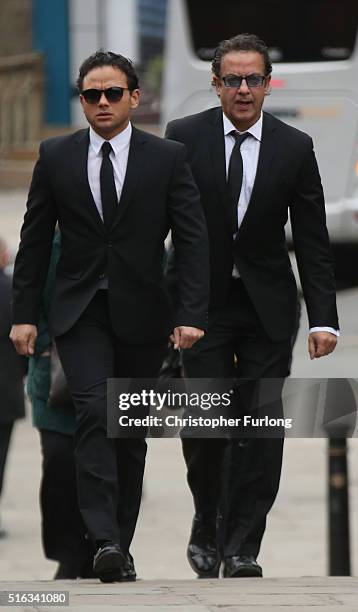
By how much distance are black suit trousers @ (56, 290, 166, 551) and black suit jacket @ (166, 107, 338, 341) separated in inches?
16.7

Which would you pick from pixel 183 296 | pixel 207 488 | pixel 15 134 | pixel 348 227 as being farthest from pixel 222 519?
pixel 15 134

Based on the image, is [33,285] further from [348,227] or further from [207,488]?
[348,227]

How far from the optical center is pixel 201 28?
15.6 m

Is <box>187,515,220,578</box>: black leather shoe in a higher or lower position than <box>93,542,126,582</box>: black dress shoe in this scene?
lower

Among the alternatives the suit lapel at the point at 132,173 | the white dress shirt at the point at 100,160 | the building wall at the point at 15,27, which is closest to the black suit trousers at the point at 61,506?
the white dress shirt at the point at 100,160

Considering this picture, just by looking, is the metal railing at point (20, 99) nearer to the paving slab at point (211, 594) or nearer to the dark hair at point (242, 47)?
the dark hair at point (242, 47)

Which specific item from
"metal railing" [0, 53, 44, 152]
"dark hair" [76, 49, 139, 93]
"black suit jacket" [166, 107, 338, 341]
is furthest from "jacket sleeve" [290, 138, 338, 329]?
"metal railing" [0, 53, 44, 152]

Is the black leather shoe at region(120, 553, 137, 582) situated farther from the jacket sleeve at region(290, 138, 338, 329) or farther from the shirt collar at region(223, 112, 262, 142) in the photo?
the shirt collar at region(223, 112, 262, 142)

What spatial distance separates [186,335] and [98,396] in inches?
14.7

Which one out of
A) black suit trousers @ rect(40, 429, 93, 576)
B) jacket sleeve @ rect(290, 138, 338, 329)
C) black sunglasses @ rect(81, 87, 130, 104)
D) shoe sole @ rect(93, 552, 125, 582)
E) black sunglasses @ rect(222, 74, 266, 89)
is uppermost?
black sunglasses @ rect(222, 74, 266, 89)

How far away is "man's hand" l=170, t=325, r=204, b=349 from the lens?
5.85 metres

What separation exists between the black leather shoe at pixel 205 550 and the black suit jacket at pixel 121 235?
3.49 feet

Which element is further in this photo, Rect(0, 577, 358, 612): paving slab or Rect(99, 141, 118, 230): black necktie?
Rect(99, 141, 118, 230): black necktie

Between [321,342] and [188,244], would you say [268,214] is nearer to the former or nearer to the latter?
[188,244]
